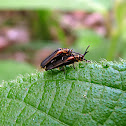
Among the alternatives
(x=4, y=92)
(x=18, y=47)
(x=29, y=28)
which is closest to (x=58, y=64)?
(x=4, y=92)

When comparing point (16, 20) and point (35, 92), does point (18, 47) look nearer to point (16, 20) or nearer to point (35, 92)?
point (16, 20)

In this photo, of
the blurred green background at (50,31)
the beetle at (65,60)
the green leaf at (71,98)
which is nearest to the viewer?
the green leaf at (71,98)

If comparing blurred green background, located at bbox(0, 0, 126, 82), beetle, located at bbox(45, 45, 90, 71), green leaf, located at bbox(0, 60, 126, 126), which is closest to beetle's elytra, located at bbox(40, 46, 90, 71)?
beetle, located at bbox(45, 45, 90, 71)

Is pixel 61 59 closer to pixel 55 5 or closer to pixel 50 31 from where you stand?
pixel 55 5

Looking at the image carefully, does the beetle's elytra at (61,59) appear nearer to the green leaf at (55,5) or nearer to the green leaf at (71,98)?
the green leaf at (71,98)

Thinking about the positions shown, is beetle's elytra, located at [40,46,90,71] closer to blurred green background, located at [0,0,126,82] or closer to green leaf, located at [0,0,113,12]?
blurred green background, located at [0,0,126,82]

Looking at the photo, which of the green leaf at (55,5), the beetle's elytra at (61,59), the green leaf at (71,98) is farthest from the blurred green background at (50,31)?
the green leaf at (71,98)
